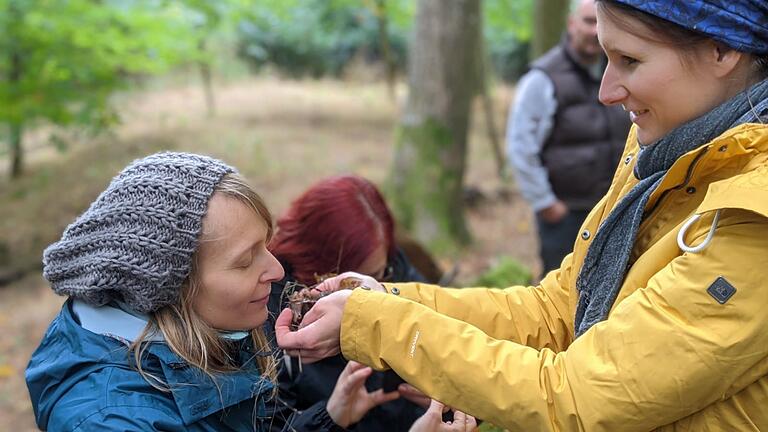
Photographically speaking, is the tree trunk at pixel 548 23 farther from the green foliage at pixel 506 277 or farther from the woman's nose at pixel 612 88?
the woman's nose at pixel 612 88

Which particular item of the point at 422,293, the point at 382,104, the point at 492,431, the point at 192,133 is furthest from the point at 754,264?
the point at 382,104

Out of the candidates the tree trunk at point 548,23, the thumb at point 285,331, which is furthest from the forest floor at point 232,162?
the thumb at point 285,331

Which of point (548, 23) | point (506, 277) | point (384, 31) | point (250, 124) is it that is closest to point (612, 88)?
point (506, 277)

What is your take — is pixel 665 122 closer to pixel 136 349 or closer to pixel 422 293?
pixel 422 293

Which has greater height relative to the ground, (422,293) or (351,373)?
(422,293)

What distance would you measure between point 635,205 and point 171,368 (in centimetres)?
132

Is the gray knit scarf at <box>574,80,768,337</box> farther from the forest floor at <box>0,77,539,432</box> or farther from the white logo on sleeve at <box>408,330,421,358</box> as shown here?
the forest floor at <box>0,77,539,432</box>

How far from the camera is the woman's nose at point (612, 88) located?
189 centimetres

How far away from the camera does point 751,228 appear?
1.60 meters

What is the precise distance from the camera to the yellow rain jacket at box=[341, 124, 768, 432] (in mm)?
1581

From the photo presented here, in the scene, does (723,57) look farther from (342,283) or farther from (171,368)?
(171,368)

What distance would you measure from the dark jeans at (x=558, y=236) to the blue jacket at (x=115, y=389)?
12.5 ft

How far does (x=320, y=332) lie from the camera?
79.5 inches

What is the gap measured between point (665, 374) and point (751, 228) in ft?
1.24
